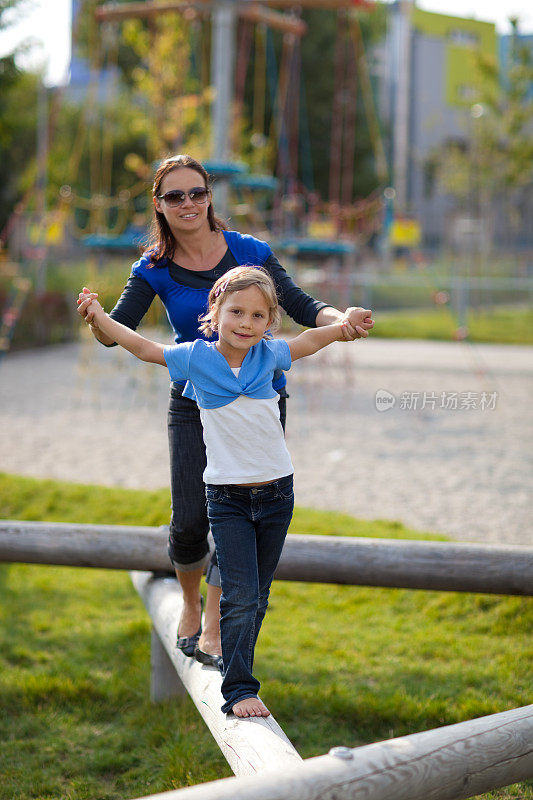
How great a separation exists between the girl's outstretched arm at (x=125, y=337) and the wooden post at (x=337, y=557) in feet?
3.53

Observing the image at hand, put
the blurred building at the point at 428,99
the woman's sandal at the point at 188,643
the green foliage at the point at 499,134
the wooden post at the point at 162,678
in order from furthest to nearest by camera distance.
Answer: the blurred building at the point at 428,99 → the green foliage at the point at 499,134 → the wooden post at the point at 162,678 → the woman's sandal at the point at 188,643

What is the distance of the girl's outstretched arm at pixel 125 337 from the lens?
2.33 metres

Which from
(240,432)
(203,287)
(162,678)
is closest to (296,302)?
(203,287)

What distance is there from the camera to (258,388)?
2.29 meters

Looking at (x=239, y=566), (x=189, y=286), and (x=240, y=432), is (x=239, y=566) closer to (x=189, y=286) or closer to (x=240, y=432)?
(x=240, y=432)

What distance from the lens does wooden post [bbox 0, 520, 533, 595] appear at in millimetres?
Answer: 3033

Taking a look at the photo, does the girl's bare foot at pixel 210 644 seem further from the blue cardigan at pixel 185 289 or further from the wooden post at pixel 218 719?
the blue cardigan at pixel 185 289

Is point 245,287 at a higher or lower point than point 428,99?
lower

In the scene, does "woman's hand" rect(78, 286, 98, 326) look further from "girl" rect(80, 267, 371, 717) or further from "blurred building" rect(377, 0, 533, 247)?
"blurred building" rect(377, 0, 533, 247)

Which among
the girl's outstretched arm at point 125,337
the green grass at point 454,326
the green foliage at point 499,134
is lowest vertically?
the green grass at point 454,326

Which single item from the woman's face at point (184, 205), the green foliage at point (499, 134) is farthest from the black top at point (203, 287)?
the green foliage at point (499, 134)

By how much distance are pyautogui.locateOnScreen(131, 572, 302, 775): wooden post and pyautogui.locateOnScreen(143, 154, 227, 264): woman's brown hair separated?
47.1 inches

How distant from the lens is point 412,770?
175 cm

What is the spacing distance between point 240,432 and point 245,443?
31mm
